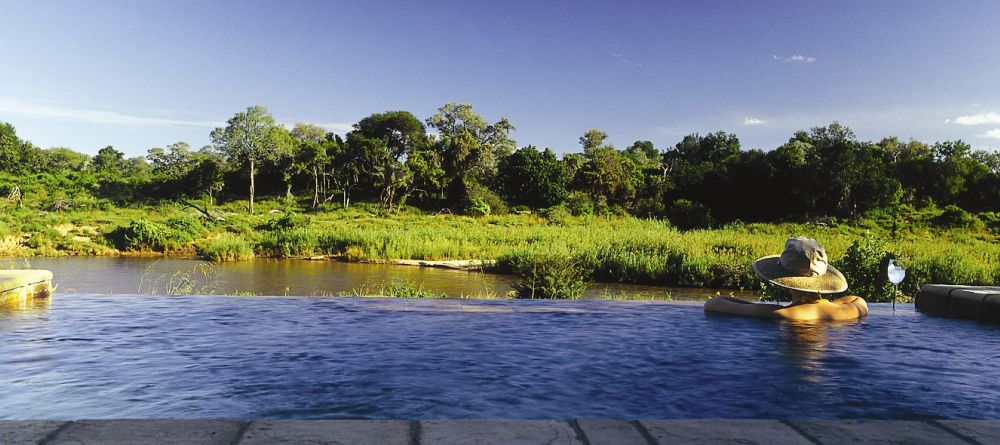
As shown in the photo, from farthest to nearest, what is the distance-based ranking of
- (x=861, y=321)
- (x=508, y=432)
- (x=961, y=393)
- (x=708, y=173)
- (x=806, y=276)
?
(x=708, y=173) < (x=861, y=321) < (x=806, y=276) < (x=961, y=393) < (x=508, y=432)

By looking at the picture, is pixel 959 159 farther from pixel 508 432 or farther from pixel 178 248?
pixel 508 432

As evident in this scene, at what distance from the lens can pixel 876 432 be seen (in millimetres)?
2791

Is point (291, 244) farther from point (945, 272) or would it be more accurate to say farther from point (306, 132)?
point (306, 132)

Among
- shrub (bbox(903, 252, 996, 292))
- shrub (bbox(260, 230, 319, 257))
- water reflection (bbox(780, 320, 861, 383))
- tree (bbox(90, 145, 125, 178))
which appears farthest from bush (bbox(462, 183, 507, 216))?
tree (bbox(90, 145, 125, 178))

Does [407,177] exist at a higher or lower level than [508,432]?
higher

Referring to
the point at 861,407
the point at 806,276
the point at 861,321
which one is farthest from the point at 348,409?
the point at 861,321

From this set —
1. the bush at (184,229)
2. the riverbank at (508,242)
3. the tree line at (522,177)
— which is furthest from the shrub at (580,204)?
the bush at (184,229)

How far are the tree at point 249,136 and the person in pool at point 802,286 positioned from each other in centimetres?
3791

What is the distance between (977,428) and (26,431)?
3521 millimetres

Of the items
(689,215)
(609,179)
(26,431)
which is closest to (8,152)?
(609,179)

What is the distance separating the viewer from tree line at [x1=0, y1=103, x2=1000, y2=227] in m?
36.4

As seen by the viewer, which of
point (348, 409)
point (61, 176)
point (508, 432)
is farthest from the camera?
point (61, 176)

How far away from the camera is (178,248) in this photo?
26734 mm

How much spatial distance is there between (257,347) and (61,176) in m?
46.2
